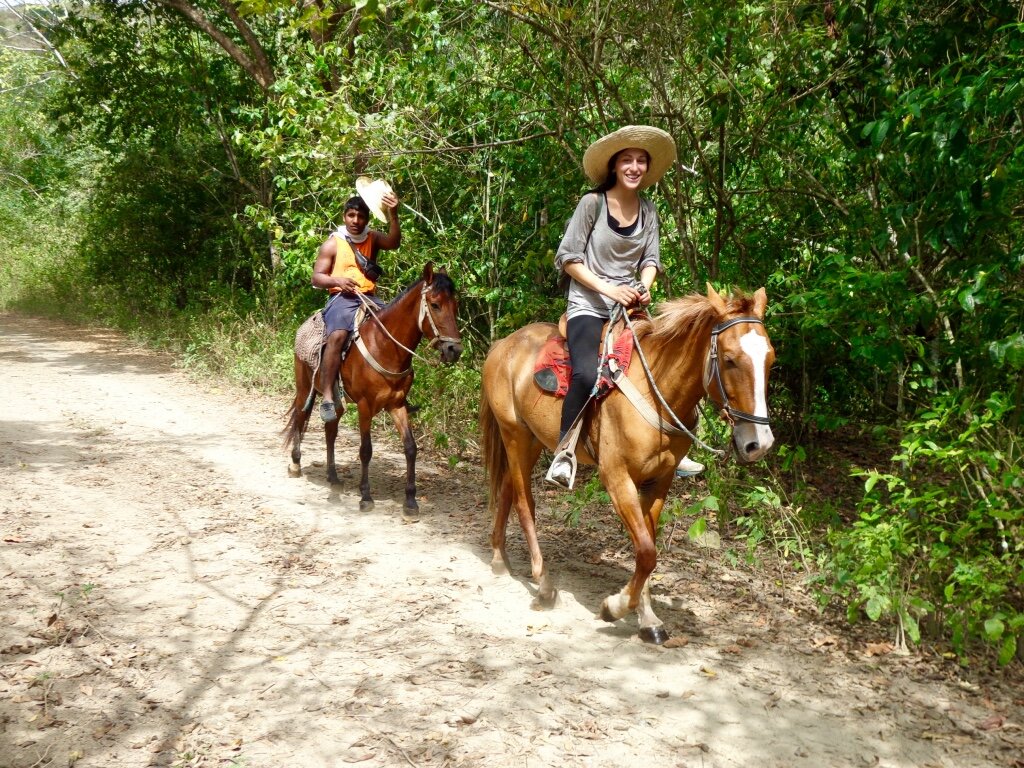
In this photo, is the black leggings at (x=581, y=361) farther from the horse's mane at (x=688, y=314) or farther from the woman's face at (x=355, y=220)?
the woman's face at (x=355, y=220)

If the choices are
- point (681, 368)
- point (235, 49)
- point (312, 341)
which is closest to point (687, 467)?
point (681, 368)

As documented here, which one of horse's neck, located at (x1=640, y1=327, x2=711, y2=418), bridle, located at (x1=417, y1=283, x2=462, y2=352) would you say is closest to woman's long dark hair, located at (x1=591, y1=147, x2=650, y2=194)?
horse's neck, located at (x1=640, y1=327, x2=711, y2=418)

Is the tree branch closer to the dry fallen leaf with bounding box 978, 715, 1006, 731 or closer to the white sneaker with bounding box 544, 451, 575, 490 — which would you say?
the white sneaker with bounding box 544, 451, 575, 490

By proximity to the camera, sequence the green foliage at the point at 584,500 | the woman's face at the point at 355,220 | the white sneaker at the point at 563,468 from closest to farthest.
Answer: the white sneaker at the point at 563,468 < the green foliage at the point at 584,500 < the woman's face at the point at 355,220

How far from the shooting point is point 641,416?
4.58 meters

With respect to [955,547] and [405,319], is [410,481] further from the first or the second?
[955,547]

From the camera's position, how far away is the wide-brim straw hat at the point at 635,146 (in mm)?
4777

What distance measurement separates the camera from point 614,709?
152 inches

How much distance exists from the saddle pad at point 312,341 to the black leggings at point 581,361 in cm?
377

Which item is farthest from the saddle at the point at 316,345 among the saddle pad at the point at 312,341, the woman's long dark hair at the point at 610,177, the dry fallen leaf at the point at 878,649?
the dry fallen leaf at the point at 878,649

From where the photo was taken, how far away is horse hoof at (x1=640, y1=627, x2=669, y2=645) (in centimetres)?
459

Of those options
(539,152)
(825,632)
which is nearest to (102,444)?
(539,152)

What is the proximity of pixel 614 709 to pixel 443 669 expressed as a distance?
0.98 meters

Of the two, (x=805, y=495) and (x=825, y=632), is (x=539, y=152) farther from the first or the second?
(x=825, y=632)
